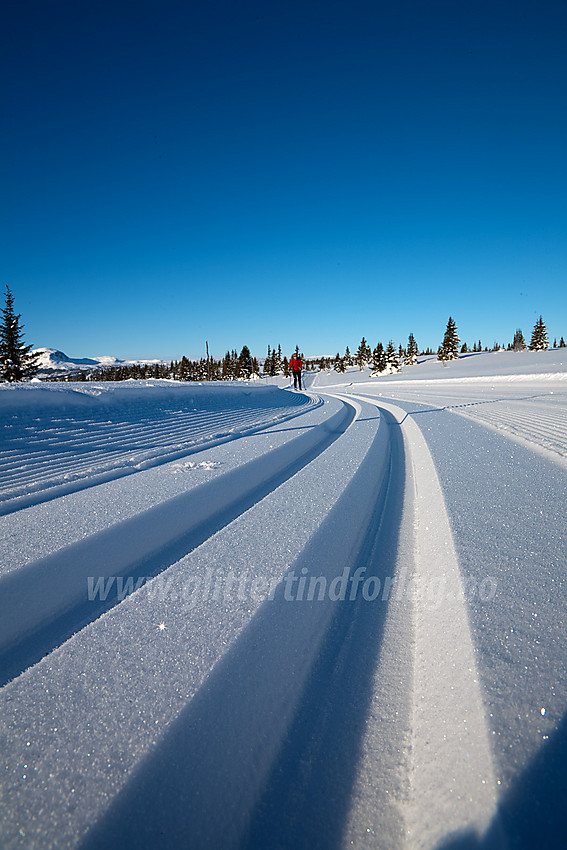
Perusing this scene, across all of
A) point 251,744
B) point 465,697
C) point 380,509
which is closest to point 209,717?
point 251,744

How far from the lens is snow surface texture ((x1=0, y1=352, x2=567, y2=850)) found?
2.25ft

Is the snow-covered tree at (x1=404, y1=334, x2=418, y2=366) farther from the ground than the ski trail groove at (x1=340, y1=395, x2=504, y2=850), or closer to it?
farther from the ground

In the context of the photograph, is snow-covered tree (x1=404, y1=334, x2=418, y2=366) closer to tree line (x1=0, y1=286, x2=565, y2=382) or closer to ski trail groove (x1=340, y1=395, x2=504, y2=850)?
tree line (x1=0, y1=286, x2=565, y2=382)

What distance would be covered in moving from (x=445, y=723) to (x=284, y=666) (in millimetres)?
436

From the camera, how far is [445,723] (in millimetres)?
836

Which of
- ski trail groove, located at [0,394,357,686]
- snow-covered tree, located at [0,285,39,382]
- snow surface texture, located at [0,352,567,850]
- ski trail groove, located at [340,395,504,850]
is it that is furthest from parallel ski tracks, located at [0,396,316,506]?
snow-covered tree, located at [0,285,39,382]

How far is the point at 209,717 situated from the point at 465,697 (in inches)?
25.4

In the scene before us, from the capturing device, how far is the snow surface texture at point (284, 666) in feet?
2.25

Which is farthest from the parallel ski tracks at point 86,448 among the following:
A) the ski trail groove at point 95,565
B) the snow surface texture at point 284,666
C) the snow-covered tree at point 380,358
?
the snow-covered tree at point 380,358

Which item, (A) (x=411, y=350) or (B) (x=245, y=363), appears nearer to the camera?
(B) (x=245, y=363)

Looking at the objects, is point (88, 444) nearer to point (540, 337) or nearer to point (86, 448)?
point (86, 448)

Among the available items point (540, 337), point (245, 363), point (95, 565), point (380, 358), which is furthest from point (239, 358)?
point (95, 565)

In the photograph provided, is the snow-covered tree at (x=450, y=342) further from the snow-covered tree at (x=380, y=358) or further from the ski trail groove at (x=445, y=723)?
the ski trail groove at (x=445, y=723)

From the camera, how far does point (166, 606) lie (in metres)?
1.22
